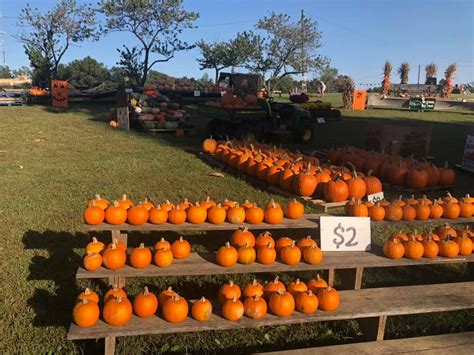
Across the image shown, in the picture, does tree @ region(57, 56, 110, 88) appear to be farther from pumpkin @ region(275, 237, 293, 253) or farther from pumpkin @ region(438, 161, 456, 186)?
pumpkin @ region(275, 237, 293, 253)

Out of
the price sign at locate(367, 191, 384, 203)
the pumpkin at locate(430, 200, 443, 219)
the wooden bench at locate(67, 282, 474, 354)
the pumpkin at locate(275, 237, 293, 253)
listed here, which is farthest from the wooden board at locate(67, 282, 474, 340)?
the price sign at locate(367, 191, 384, 203)

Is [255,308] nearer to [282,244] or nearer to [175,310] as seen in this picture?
[175,310]

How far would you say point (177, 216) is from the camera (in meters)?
3.82

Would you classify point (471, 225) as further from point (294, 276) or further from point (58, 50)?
point (58, 50)

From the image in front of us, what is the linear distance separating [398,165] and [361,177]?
166cm

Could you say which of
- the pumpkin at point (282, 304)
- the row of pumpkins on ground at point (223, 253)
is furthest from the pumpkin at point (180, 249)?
the pumpkin at point (282, 304)

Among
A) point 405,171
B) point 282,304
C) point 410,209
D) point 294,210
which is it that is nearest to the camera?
point 282,304

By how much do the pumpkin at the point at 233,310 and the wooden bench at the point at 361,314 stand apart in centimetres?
3

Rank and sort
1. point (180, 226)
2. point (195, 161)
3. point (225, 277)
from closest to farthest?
point (180, 226) < point (225, 277) < point (195, 161)

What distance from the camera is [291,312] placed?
2984 millimetres

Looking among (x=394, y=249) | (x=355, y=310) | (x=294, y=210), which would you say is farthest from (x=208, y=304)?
(x=394, y=249)

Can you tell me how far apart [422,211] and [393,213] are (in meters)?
0.36

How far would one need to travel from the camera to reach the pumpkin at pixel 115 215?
3.69m

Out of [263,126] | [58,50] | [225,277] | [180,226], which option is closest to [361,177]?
[225,277]
